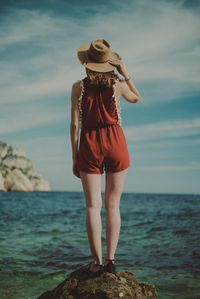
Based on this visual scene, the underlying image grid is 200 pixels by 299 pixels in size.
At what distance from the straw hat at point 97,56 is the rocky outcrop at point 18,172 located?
284ft

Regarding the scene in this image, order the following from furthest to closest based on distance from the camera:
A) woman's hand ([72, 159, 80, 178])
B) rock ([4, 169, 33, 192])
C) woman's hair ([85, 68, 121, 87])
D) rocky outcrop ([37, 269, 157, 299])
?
1. rock ([4, 169, 33, 192])
2. woman's hand ([72, 159, 80, 178])
3. woman's hair ([85, 68, 121, 87])
4. rocky outcrop ([37, 269, 157, 299])

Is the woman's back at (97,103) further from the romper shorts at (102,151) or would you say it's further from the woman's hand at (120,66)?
the woman's hand at (120,66)

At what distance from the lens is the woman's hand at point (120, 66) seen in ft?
11.3

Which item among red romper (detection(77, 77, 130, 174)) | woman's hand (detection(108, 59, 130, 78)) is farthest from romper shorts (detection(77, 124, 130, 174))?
woman's hand (detection(108, 59, 130, 78))

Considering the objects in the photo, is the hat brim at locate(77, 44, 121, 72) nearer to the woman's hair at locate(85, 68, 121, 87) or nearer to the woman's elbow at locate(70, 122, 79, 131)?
the woman's hair at locate(85, 68, 121, 87)

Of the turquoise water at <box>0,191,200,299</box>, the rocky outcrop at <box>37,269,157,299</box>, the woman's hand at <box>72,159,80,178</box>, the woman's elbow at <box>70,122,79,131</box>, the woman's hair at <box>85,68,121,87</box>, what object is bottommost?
the turquoise water at <box>0,191,200,299</box>

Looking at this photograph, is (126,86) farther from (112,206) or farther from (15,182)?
(15,182)

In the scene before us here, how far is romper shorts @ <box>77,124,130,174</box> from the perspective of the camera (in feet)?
11.2

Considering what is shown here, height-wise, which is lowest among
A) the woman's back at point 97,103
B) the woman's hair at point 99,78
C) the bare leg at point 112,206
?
the bare leg at point 112,206

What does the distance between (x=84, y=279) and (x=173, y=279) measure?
2915 millimetres

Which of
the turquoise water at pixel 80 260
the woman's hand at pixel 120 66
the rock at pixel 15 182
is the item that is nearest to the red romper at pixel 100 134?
the woman's hand at pixel 120 66

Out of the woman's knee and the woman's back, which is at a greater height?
the woman's back

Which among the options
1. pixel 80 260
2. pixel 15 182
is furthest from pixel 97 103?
pixel 15 182

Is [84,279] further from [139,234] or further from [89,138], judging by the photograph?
Result: [139,234]
